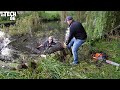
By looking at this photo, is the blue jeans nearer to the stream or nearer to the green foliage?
the stream

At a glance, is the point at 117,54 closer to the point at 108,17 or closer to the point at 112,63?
the point at 112,63

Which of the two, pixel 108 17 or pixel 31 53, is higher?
pixel 108 17

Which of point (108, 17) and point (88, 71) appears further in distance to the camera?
point (108, 17)

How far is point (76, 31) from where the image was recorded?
5.25 meters

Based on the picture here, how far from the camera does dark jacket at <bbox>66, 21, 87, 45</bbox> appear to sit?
206 inches

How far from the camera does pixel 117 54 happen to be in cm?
523

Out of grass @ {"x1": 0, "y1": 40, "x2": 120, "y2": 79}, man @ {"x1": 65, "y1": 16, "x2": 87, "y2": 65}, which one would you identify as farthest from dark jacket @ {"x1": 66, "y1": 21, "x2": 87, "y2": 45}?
grass @ {"x1": 0, "y1": 40, "x2": 120, "y2": 79}

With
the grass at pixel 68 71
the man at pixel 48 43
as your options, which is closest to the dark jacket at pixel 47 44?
the man at pixel 48 43

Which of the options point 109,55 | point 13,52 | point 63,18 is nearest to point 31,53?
point 13,52

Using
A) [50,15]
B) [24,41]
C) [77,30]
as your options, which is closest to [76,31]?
[77,30]

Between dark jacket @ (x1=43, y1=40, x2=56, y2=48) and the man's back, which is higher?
the man's back

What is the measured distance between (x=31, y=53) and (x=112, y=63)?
1106mm

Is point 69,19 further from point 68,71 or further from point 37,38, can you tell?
point 68,71
